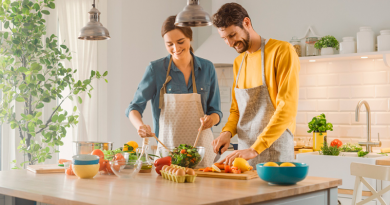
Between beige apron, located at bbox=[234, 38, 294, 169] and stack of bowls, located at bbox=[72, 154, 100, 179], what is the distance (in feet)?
2.67

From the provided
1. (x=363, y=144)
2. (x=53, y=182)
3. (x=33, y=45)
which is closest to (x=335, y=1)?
(x=363, y=144)

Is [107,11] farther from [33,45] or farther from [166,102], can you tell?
[166,102]

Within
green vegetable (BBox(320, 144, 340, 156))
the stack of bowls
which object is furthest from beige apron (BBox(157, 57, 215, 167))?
green vegetable (BBox(320, 144, 340, 156))

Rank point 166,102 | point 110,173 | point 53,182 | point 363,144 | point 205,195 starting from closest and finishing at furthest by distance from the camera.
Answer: point 205,195 < point 53,182 < point 110,173 < point 166,102 < point 363,144

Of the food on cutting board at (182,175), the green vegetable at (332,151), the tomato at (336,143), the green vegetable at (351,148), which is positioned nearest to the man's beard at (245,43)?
the food on cutting board at (182,175)

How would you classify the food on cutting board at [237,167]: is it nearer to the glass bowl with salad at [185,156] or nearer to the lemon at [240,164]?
the lemon at [240,164]

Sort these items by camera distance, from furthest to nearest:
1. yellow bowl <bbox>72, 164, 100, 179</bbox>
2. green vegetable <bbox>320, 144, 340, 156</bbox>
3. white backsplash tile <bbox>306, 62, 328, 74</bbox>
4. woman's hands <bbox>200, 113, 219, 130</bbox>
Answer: white backsplash tile <bbox>306, 62, 328, 74</bbox>
green vegetable <bbox>320, 144, 340, 156</bbox>
woman's hands <bbox>200, 113, 219, 130</bbox>
yellow bowl <bbox>72, 164, 100, 179</bbox>

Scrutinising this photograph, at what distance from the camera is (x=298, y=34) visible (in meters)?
4.13

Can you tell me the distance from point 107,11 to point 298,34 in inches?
77.3

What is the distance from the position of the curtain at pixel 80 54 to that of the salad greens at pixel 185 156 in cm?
230

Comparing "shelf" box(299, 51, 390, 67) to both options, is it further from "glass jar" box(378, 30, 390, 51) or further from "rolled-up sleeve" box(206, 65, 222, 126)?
"rolled-up sleeve" box(206, 65, 222, 126)

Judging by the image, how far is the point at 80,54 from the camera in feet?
13.1

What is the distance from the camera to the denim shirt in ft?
8.08

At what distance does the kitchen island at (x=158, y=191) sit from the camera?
127cm
